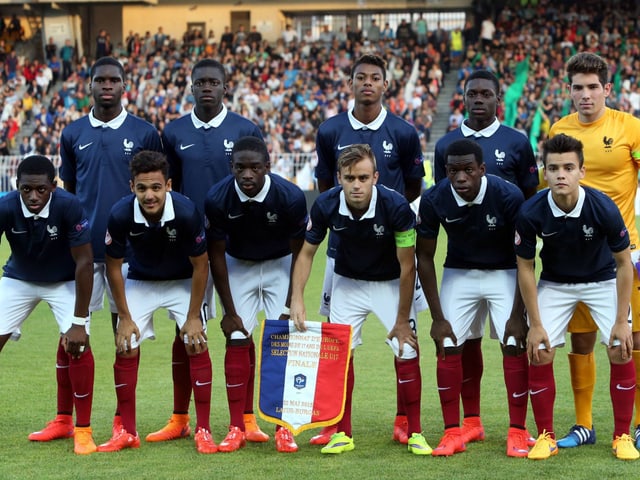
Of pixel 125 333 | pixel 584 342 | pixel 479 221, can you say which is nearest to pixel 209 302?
pixel 125 333

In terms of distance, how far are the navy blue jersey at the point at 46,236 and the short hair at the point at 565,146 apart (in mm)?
3002

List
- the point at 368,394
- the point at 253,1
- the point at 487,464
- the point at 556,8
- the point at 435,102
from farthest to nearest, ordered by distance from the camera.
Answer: the point at 253,1 → the point at 556,8 → the point at 435,102 → the point at 368,394 → the point at 487,464

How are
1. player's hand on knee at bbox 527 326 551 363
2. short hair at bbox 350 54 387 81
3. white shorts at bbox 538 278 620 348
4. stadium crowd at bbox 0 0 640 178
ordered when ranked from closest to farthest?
player's hand on knee at bbox 527 326 551 363, white shorts at bbox 538 278 620 348, short hair at bbox 350 54 387 81, stadium crowd at bbox 0 0 640 178

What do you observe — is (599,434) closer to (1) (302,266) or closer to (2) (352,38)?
(1) (302,266)

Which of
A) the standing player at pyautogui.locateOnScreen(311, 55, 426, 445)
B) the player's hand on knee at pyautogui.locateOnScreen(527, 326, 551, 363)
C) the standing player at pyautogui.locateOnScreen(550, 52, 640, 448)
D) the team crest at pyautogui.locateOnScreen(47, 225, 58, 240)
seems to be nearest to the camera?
the player's hand on knee at pyautogui.locateOnScreen(527, 326, 551, 363)

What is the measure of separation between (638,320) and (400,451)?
1.80 metres

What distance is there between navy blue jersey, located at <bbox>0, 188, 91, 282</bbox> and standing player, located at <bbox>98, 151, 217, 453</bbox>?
24 centimetres

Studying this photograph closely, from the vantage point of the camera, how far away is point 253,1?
1564 inches

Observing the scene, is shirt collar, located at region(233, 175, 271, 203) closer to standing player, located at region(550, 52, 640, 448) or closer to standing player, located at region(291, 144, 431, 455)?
standing player, located at region(291, 144, 431, 455)

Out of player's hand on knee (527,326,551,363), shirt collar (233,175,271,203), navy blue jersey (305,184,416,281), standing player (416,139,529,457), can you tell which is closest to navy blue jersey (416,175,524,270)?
standing player (416,139,529,457)

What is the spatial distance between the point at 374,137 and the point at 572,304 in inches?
71.3

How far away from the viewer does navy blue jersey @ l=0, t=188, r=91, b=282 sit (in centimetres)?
668

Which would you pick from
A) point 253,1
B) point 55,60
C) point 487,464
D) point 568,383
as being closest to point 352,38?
point 253,1

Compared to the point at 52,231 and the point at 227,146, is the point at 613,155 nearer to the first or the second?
the point at 227,146
